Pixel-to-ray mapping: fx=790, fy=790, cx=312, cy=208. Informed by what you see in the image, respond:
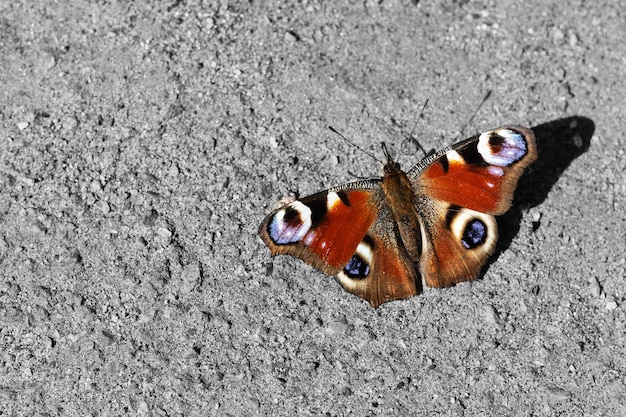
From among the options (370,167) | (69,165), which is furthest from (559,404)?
(69,165)

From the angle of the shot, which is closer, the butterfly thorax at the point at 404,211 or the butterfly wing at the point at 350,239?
the butterfly wing at the point at 350,239

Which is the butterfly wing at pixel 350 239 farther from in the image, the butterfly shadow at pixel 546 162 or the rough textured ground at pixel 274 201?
the butterfly shadow at pixel 546 162

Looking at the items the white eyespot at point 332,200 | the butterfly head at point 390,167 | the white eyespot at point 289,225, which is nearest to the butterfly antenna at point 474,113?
the butterfly head at point 390,167

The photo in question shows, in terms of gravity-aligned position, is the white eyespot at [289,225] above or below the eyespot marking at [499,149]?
below

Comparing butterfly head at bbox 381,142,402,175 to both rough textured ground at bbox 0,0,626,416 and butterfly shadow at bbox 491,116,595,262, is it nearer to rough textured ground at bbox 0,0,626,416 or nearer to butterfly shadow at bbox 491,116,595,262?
rough textured ground at bbox 0,0,626,416

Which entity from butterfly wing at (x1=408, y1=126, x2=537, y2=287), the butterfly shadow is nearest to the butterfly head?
butterfly wing at (x1=408, y1=126, x2=537, y2=287)

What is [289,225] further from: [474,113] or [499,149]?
[474,113]

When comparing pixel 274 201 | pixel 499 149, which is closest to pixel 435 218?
pixel 499 149

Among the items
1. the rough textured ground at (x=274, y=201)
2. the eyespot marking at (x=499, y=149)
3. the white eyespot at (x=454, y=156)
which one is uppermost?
the eyespot marking at (x=499, y=149)
